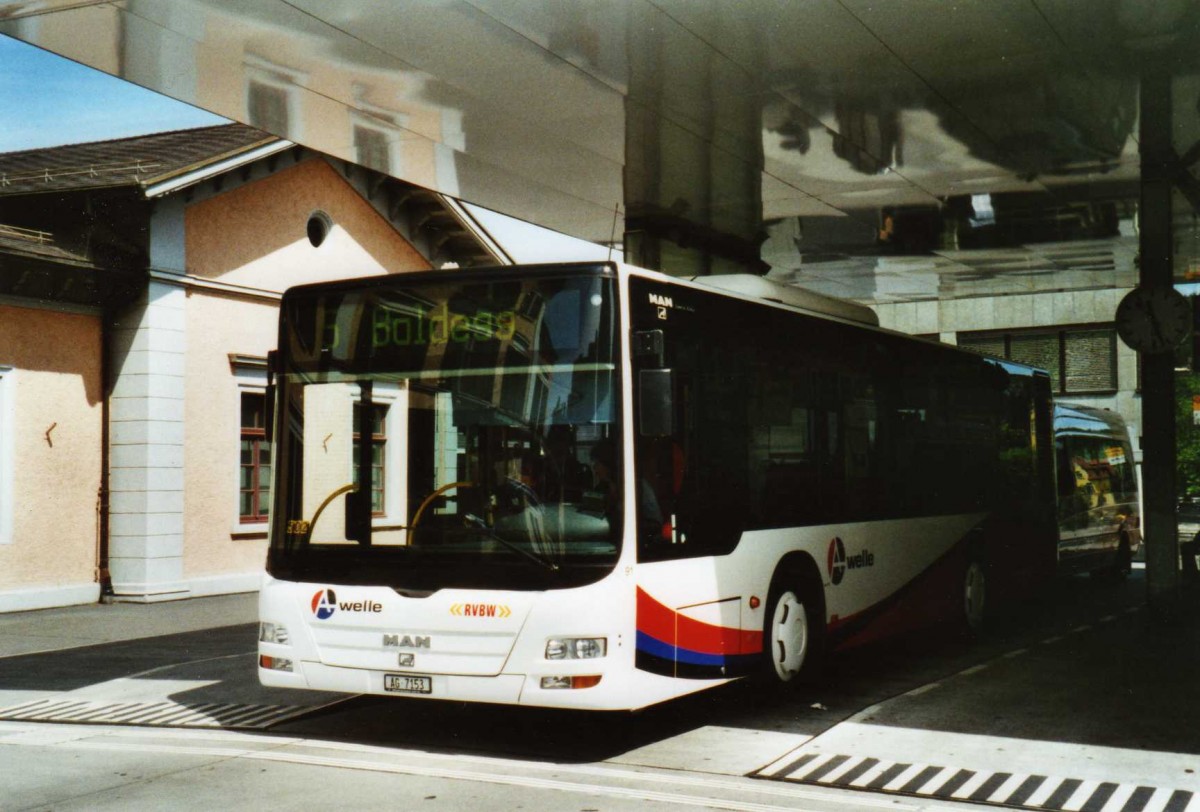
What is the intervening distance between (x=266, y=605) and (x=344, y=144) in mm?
6458

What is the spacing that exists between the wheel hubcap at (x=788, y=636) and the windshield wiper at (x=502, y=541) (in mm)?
2501

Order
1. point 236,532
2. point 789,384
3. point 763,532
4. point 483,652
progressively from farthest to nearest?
point 236,532
point 789,384
point 763,532
point 483,652

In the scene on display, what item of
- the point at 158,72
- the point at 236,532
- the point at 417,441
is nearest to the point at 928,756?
the point at 417,441

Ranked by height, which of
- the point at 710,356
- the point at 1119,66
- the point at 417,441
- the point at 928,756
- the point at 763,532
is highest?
the point at 1119,66

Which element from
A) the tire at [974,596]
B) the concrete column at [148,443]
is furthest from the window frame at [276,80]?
the concrete column at [148,443]

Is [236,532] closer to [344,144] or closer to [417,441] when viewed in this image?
[344,144]

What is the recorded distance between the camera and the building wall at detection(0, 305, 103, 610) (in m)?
18.2

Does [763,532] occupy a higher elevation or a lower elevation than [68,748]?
higher

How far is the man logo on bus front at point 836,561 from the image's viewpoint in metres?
11.0

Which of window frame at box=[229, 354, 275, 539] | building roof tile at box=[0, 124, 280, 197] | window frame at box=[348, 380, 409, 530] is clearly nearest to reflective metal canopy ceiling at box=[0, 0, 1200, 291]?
window frame at box=[348, 380, 409, 530]

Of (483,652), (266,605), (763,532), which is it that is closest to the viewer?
(483,652)

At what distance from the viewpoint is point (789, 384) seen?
10539 mm

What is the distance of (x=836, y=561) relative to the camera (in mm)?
11086

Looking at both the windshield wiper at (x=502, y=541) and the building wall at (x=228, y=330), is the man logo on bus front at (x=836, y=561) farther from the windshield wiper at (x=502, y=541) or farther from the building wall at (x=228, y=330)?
the building wall at (x=228, y=330)
